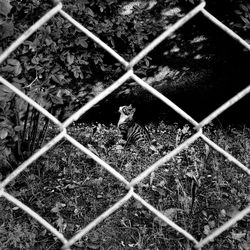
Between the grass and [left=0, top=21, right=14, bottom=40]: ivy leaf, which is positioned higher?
[left=0, top=21, right=14, bottom=40]: ivy leaf

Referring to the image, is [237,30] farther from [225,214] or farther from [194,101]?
[225,214]

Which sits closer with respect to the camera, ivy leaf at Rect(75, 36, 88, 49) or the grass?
the grass

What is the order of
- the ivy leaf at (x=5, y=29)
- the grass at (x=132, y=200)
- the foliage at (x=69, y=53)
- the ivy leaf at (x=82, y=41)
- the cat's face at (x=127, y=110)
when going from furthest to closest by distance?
the cat's face at (x=127, y=110) → the ivy leaf at (x=82, y=41) → the foliage at (x=69, y=53) → the grass at (x=132, y=200) → the ivy leaf at (x=5, y=29)

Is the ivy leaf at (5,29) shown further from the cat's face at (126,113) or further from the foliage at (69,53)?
the cat's face at (126,113)

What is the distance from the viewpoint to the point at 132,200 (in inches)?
86.2

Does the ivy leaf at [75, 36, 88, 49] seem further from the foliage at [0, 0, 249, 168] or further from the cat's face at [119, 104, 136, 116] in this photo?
the cat's face at [119, 104, 136, 116]

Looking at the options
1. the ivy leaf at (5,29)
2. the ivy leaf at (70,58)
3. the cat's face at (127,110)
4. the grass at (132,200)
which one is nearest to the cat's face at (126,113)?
the cat's face at (127,110)

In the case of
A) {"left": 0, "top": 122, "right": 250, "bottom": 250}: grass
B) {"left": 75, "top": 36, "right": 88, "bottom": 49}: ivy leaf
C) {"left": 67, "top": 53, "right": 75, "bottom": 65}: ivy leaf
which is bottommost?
{"left": 0, "top": 122, "right": 250, "bottom": 250}: grass

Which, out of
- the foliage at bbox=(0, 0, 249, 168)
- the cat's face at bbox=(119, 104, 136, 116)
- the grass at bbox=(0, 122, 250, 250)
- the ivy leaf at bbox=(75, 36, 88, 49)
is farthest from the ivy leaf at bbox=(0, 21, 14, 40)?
the cat's face at bbox=(119, 104, 136, 116)

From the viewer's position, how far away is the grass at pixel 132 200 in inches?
77.0

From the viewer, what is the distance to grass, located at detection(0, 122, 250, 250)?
1956mm

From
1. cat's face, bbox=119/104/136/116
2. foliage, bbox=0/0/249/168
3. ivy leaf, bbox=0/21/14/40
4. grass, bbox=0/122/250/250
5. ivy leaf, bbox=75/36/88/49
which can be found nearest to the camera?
ivy leaf, bbox=0/21/14/40

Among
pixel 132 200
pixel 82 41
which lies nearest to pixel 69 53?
pixel 82 41

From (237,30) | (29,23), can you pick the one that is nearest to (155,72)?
(237,30)
